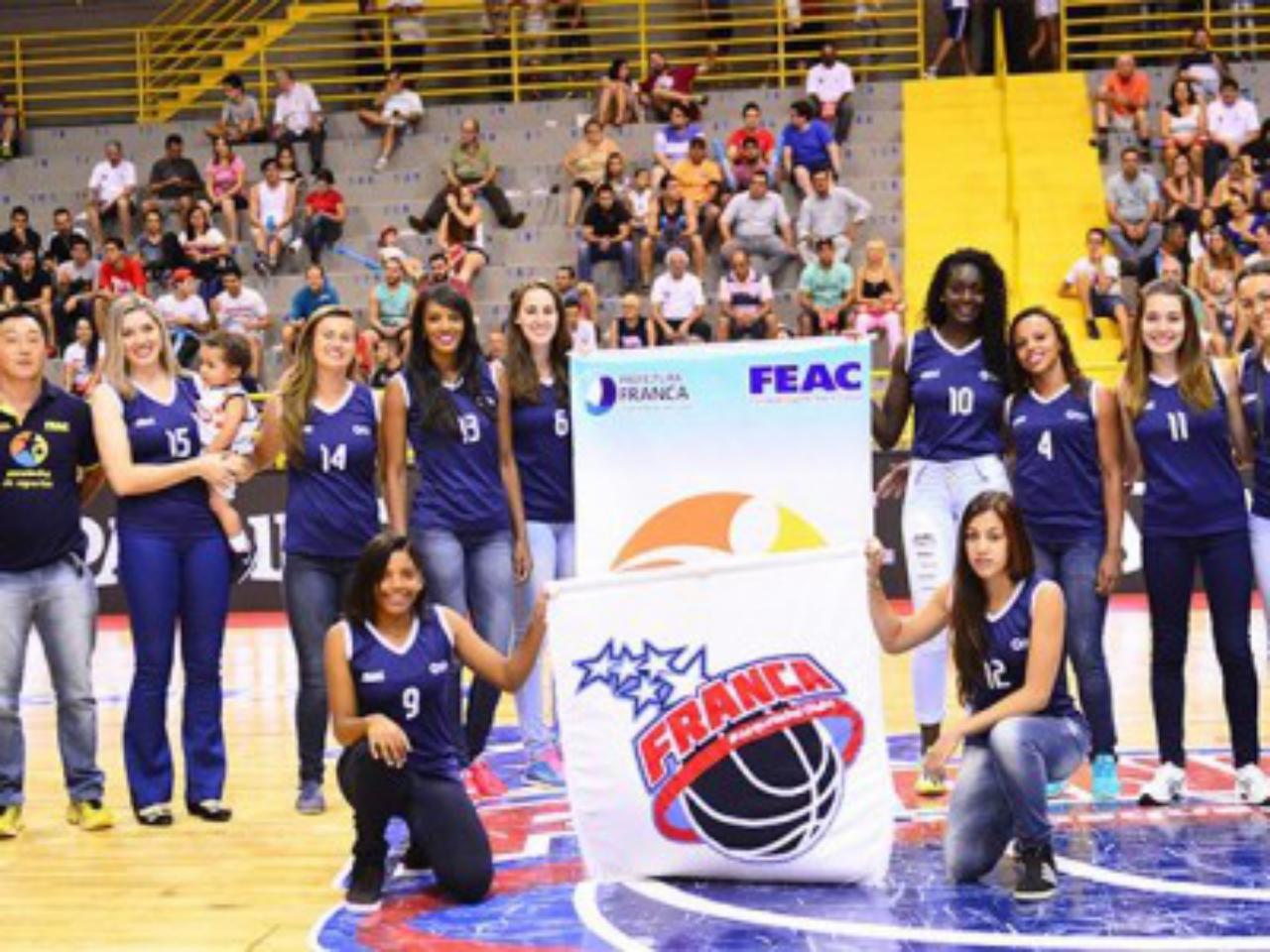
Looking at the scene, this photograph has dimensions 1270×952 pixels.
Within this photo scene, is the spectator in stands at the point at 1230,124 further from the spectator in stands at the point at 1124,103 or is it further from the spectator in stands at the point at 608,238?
the spectator in stands at the point at 608,238

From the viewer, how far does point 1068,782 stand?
7953mm

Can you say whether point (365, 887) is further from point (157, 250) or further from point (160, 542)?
point (157, 250)

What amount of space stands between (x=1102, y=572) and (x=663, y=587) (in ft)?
6.35

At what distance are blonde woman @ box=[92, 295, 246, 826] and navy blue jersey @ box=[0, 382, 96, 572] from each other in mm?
140

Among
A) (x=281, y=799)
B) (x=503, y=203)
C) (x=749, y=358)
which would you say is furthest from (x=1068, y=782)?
(x=503, y=203)

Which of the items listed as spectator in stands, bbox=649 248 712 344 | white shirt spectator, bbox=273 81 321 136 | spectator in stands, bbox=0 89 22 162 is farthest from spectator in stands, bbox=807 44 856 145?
spectator in stands, bbox=0 89 22 162

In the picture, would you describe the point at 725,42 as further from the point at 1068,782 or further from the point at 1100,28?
the point at 1068,782

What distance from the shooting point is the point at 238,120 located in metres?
21.9

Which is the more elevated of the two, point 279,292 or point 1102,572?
point 279,292

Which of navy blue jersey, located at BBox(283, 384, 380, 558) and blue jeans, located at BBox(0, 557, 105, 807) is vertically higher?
navy blue jersey, located at BBox(283, 384, 380, 558)

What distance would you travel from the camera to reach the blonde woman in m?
7.78

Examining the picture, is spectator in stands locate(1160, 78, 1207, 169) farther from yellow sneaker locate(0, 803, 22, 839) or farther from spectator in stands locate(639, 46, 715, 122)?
yellow sneaker locate(0, 803, 22, 839)

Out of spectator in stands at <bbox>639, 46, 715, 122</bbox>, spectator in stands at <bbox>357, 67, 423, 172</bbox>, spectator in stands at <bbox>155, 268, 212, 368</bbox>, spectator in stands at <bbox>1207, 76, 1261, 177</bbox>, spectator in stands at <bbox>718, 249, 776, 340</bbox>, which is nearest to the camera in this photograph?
spectator in stands at <bbox>718, 249, 776, 340</bbox>

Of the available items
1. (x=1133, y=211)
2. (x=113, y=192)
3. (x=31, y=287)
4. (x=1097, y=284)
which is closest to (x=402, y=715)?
(x=1097, y=284)
